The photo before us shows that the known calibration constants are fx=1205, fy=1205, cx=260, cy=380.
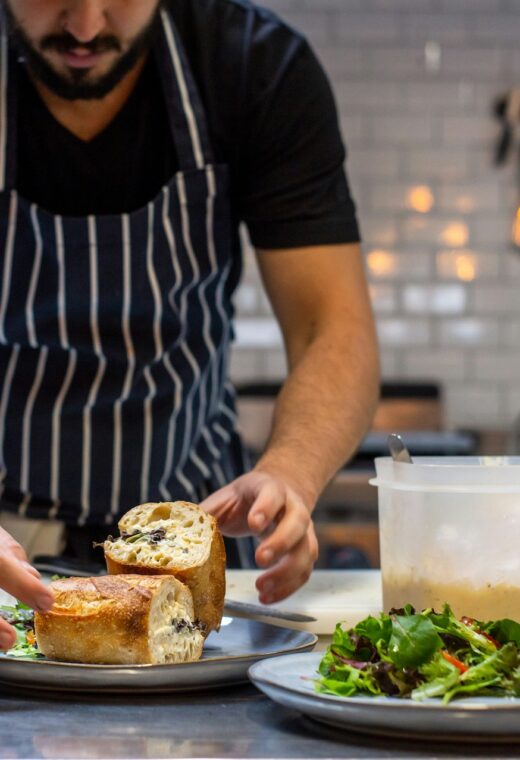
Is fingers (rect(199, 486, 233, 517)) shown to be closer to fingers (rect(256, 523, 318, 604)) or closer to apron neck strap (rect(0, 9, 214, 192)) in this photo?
fingers (rect(256, 523, 318, 604))

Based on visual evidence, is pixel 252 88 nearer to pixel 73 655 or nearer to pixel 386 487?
pixel 386 487

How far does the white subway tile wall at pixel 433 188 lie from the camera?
4.58 metres

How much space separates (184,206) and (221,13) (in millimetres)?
318

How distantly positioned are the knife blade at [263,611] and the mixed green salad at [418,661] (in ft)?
1.15

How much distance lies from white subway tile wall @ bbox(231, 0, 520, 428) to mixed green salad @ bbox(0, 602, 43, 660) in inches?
135

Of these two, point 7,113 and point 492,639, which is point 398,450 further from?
point 7,113

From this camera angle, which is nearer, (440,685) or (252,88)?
(440,685)

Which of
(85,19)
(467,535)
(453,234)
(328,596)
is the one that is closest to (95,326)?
(85,19)

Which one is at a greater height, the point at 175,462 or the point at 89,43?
the point at 89,43

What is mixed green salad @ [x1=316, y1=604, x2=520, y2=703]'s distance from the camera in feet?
2.70

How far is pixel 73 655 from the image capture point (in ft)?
3.14

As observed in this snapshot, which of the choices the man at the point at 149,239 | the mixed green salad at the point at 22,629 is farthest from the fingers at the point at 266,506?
the man at the point at 149,239

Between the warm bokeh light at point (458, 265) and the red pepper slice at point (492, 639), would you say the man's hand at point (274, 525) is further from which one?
the warm bokeh light at point (458, 265)

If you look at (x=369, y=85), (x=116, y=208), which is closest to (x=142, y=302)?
(x=116, y=208)
